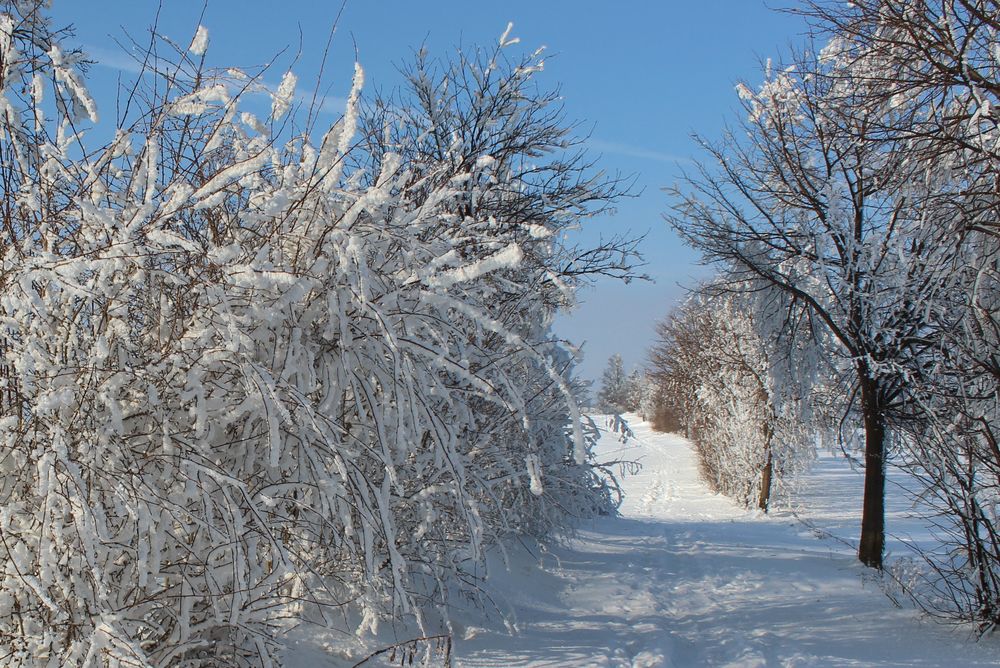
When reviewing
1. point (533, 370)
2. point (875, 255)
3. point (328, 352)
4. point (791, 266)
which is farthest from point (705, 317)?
→ point (328, 352)

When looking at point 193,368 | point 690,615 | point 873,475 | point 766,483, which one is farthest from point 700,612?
point 766,483

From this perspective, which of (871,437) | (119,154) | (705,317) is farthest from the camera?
(705,317)

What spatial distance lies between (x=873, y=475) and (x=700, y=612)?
397 cm

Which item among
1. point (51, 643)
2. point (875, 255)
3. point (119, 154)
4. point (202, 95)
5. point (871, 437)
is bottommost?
point (51, 643)

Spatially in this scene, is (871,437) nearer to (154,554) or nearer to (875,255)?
(875,255)

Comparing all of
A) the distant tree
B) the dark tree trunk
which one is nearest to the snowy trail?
the dark tree trunk

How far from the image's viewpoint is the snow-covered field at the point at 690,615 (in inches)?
227

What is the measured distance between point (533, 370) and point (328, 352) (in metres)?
5.51

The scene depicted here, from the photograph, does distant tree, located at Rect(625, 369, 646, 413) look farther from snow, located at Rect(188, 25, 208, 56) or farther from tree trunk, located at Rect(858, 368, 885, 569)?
snow, located at Rect(188, 25, 208, 56)

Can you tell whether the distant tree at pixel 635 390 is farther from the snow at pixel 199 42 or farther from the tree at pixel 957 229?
the snow at pixel 199 42

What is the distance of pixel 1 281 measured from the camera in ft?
8.24

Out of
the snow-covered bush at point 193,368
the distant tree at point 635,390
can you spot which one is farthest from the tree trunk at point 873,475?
the distant tree at point 635,390

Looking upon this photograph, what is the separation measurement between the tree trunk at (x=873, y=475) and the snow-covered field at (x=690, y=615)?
328mm

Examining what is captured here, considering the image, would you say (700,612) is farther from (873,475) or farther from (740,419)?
(740,419)
